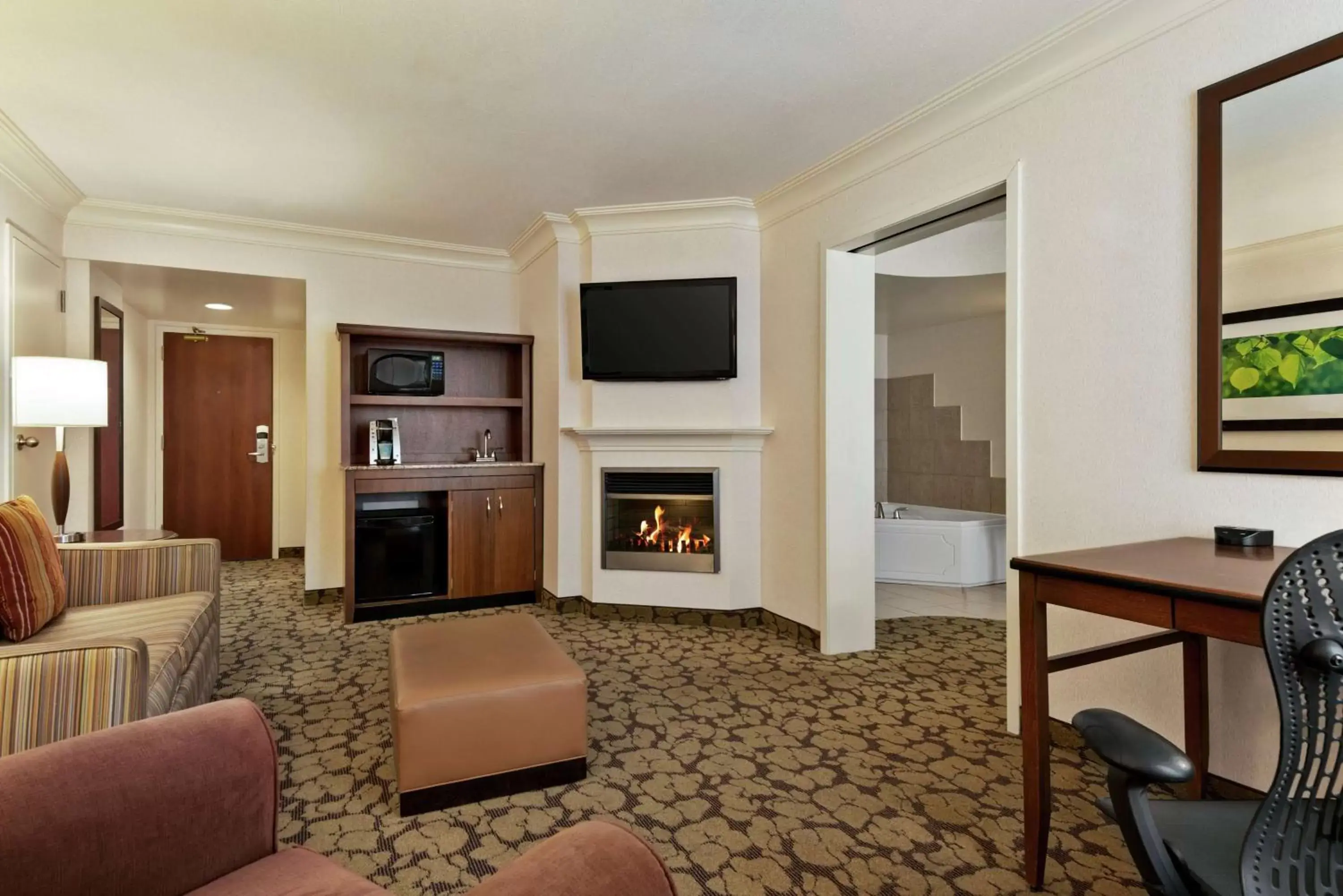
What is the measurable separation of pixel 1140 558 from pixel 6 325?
4799 mm

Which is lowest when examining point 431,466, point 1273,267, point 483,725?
point 483,725

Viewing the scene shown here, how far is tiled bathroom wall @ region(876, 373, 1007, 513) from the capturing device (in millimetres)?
6480

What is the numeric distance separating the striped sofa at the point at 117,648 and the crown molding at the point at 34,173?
6.41 ft

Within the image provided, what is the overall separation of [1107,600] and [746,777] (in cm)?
129

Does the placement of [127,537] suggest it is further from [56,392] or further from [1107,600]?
[1107,600]

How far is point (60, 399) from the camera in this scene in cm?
310

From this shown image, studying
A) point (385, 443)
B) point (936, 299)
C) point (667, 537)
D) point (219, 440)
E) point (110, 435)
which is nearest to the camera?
point (667, 537)

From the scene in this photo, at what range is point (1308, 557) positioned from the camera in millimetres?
954

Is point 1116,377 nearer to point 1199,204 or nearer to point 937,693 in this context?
point 1199,204

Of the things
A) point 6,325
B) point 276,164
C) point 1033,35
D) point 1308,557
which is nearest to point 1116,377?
point 1033,35

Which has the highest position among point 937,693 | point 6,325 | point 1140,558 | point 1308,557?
point 6,325

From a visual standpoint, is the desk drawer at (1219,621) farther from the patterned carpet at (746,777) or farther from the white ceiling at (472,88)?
the white ceiling at (472,88)

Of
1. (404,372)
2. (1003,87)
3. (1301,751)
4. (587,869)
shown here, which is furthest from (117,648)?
(404,372)

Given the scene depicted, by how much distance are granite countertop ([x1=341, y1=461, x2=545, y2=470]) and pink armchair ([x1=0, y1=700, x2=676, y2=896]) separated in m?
3.30
